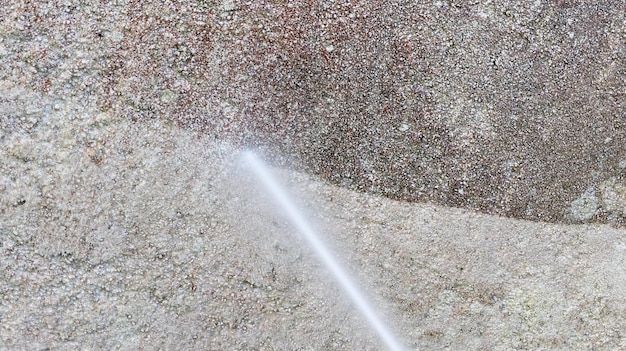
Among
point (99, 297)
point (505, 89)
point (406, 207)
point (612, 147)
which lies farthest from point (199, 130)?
point (612, 147)

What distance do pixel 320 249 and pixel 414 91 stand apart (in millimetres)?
593

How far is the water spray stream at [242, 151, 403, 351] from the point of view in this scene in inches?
59.4

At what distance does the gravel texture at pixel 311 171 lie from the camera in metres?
1.45

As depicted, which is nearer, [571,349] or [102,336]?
[102,336]

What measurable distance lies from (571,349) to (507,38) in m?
1.05

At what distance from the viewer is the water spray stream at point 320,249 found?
1.51 metres

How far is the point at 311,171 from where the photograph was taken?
153 centimetres

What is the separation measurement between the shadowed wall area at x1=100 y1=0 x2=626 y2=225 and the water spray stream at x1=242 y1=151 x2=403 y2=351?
7 centimetres

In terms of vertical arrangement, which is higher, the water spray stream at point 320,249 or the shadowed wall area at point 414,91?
the shadowed wall area at point 414,91

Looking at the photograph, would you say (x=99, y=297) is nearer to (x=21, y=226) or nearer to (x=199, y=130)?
(x=21, y=226)

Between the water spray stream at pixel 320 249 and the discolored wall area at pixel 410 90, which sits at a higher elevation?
the discolored wall area at pixel 410 90

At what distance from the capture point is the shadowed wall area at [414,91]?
1.49m

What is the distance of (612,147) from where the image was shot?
156 centimetres

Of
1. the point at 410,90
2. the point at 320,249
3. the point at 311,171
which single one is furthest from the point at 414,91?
the point at 320,249
